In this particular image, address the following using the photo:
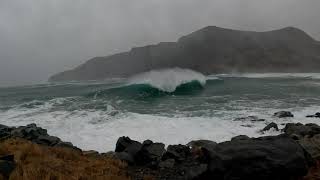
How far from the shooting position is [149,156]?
12.2 meters

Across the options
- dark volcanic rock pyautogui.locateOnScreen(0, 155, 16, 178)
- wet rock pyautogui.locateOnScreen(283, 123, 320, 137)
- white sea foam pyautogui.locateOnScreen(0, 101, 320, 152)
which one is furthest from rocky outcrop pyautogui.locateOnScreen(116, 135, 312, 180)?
white sea foam pyautogui.locateOnScreen(0, 101, 320, 152)

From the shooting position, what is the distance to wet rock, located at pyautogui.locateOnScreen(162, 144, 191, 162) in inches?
470

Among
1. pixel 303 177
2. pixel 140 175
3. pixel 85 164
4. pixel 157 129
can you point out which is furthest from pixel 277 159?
pixel 157 129

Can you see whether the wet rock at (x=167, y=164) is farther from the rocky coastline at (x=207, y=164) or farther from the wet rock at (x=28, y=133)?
the wet rock at (x=28, y=133)

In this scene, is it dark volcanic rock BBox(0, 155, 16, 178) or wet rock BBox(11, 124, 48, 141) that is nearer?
dark volcanic rock BBox(0, 155, 16, 178)

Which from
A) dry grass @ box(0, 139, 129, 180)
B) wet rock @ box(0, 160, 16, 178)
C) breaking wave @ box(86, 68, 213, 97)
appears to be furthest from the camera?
breaking wave @ box(86, 68, 213, 97)

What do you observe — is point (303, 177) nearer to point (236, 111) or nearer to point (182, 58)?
point (236, 111)

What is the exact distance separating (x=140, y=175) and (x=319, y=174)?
4386mm

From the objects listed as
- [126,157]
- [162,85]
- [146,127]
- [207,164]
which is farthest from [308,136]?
[162,85]

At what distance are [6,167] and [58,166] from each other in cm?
140

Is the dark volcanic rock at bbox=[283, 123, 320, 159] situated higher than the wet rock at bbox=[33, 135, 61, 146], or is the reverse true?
the dark volcanic rock at bbox=[283, 123, 320, 159]

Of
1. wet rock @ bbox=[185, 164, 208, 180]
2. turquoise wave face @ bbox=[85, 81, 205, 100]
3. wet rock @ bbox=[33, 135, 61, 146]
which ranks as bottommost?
wet rock @ bbox=[33, 135, 61, 146]

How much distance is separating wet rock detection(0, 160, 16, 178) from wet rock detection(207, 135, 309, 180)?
162 inches

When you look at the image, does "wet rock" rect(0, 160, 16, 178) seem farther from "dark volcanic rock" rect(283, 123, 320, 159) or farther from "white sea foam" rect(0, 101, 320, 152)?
"white sea foam" rect(0, 101, 320, 152)
